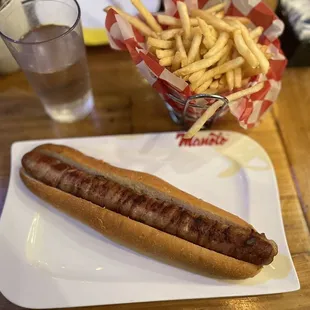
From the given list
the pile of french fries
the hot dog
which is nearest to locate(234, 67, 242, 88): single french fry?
the pile of french fries

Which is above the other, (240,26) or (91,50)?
(240,26)

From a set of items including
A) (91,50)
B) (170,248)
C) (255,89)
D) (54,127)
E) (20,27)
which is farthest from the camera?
(91,50)

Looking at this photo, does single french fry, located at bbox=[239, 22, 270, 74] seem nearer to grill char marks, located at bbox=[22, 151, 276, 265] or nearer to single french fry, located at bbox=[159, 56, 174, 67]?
single french fry, located at bbox=[159, 56, 174, 67]

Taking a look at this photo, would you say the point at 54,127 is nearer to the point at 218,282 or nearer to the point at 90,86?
the point at 90,86

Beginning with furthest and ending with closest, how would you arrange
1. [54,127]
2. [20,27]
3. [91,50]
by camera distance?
[91,50], [54,127], [20,27]

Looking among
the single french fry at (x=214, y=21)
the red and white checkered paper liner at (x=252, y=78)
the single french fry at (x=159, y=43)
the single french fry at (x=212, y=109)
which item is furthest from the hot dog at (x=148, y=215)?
the single french fry at (x=214, y=21)

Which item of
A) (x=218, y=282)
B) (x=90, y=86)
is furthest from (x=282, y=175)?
(x=90, y=86)

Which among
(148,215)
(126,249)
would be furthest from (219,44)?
(126,249)
